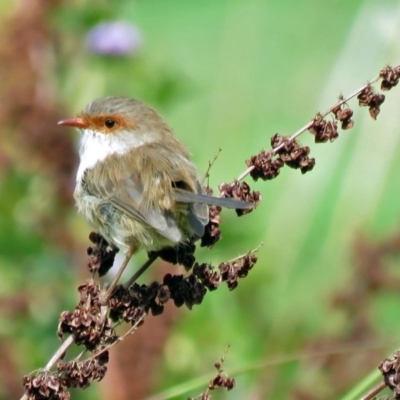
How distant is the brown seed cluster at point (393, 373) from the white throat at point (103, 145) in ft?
6.33

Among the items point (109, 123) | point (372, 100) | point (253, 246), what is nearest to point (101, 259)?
point (109, 123)

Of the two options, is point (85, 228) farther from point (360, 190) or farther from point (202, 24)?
point (202, 24)

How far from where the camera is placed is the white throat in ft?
15.0

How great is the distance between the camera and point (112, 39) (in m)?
5.99

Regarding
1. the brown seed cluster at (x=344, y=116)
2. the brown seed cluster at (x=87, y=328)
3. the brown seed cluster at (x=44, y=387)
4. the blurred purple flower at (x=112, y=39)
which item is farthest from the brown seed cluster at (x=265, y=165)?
the blurred purple flower at (x=112, y=39)

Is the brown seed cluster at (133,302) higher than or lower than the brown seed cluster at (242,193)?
lower

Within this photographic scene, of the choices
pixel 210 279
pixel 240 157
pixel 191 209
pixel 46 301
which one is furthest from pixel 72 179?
pixel 240 157

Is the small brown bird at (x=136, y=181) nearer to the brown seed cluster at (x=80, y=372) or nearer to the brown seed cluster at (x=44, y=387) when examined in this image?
the brown seed cluster at (x=80, y=372)

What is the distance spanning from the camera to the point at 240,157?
1024 cm

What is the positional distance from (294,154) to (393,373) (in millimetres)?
1005

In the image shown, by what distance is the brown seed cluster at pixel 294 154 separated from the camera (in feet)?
12.1

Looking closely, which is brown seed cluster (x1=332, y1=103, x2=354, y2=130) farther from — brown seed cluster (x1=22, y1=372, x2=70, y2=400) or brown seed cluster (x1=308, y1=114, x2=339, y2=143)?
brown seed cluster (x1=22, y1=372, x2=70, y2=400)

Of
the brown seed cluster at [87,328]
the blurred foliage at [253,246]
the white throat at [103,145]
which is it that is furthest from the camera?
the blurred foliage at [253,246]

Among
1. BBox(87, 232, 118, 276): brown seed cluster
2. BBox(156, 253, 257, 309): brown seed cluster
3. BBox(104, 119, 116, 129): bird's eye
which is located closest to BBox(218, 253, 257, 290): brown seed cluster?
BBox(156, 253, 257, 309): brown seed cluster
